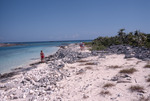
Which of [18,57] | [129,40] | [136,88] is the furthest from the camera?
[129,40]

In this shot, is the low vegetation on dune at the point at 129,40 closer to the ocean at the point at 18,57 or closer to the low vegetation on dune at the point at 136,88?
the ocean at the point at 18,57

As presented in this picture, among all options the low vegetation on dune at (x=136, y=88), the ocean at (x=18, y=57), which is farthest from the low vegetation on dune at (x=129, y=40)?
the low vegetation on dune at (x=136, y=88)

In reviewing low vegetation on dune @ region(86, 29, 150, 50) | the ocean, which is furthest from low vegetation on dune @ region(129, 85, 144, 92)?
low vegetation on dune @ region(86, 29, 150, 50)

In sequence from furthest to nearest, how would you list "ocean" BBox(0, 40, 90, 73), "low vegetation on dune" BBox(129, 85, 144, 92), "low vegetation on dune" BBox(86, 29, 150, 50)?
"low vegetation on dune" BBox(86, 29, 150, 50) < "ocean" BBox(0, 40, 90, 73) < "low vegetation on dune" BBox(129, 85, 144, 92)

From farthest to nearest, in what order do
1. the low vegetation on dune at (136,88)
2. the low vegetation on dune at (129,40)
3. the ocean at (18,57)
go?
1. the low vegetation on dune at (129,40)
2. the ocean at (18,57)
3. the low vegetation on dune at (136,88)

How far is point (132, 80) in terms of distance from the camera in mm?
5484

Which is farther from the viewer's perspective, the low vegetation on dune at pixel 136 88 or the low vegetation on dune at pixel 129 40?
the low vegetation on dune at pixel 129 40

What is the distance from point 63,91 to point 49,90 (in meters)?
0.63

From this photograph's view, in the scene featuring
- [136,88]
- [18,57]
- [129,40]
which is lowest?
[18,57]

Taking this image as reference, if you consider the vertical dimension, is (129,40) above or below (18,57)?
above

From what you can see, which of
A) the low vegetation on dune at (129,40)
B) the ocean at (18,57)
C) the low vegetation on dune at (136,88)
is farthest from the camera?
the low vegetation on dune at (129,40)

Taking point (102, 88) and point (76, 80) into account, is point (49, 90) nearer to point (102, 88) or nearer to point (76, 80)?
point (76, 80)

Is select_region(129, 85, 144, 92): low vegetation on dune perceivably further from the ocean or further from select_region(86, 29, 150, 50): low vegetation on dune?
select_region(86, 29, 150, 50): low vegetation on dune

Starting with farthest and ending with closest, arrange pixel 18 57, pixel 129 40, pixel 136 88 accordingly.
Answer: pixel 129 40 < pixel 18 57 < pixel 136 88
